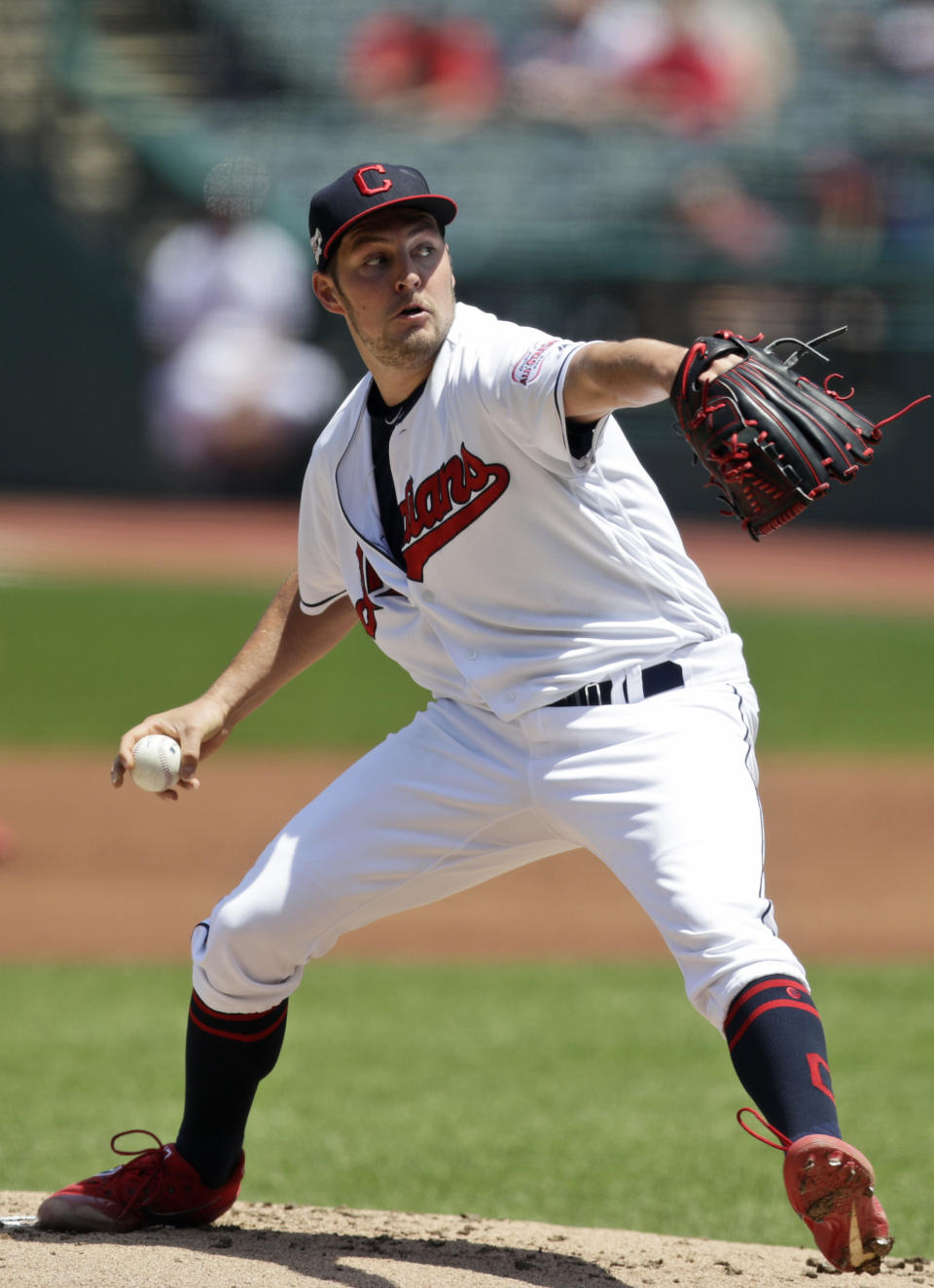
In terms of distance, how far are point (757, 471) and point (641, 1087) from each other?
2738 mm

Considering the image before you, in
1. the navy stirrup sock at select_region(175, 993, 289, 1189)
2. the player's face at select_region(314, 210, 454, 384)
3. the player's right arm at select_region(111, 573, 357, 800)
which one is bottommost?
the navy stirrup sock at select_region(175, 993, 289, 1189)

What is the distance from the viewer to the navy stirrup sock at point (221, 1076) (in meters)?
3.01

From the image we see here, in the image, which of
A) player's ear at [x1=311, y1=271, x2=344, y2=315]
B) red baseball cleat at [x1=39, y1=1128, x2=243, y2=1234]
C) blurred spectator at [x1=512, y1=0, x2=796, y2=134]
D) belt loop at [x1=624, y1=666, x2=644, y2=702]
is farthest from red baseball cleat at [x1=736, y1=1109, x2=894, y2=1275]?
blurred spectator at [x1=512, y1=0, x2=796, y2=134]

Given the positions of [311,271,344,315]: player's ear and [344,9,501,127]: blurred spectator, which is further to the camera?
[344,9,501,127]: blurred spectator

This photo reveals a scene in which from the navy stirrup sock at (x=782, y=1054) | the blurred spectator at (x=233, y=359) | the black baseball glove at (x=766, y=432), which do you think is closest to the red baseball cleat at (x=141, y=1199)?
the navy stirrup sock at (x=782, y=1054)

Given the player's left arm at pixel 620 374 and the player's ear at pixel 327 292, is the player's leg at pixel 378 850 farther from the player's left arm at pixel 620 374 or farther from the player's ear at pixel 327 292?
the player's ear at pixel 327 292

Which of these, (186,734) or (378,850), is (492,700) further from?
(186,734)

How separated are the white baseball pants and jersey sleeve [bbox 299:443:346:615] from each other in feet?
1.20

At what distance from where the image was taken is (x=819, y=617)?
13.1 metres

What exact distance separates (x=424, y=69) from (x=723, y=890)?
58.9 ft

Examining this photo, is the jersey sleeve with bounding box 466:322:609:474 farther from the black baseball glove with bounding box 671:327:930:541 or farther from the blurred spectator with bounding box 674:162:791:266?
the blurred spectator with bounding box 674:162:791:266

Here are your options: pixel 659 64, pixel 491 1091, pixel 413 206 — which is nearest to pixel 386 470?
pixel 413 206

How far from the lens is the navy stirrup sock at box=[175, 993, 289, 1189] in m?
3.01

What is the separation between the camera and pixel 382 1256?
285 centimetres
